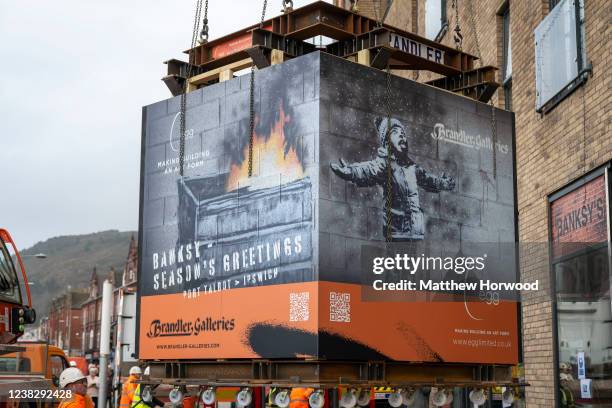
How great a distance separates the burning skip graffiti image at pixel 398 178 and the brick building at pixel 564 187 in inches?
132

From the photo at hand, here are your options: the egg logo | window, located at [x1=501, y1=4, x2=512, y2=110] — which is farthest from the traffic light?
window, located at [x1=501, y1=4, x2=512, y2=110]

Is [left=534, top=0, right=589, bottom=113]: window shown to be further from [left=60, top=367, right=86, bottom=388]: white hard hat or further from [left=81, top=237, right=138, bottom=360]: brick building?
[left=81, top=237, right=138, bottom=360]: brick building

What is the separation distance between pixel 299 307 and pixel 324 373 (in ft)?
2.03

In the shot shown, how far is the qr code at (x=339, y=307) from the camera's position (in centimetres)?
771

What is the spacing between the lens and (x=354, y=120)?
8094mm

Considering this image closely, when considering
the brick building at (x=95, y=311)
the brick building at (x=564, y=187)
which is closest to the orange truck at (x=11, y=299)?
the brick building at (x=564, y=187)

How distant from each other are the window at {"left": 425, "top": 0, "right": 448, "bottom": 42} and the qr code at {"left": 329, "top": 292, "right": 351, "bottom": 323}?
525 inches

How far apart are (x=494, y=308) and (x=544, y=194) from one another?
5.20 metres

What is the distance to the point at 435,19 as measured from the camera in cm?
2138

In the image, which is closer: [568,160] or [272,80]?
[272,80]

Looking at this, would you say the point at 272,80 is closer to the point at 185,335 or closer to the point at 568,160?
the point at 185,335

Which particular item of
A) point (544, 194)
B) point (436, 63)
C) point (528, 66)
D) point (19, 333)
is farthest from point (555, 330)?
point (19, 333)

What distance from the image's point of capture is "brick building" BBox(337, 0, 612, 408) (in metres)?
12.0

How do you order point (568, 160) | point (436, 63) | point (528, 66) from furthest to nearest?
1. point (528, 66)
2. point (568, 160)
3. point (436, 63)
